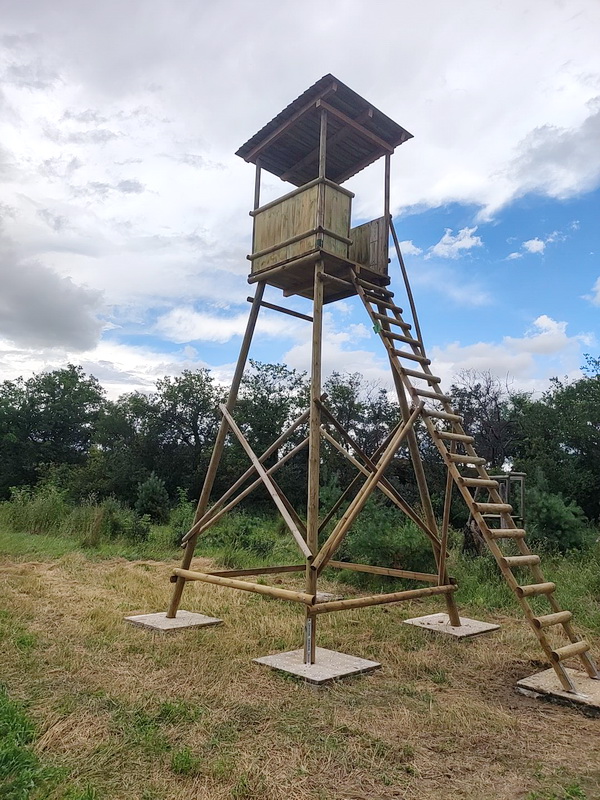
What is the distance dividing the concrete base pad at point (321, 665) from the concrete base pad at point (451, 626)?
4.70 feet

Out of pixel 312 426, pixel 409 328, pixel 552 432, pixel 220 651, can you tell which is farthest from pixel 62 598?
pixel 552 432

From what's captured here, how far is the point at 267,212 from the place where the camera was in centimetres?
700

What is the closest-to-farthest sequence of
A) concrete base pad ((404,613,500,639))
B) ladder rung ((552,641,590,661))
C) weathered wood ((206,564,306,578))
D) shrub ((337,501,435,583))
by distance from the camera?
ladder rung ((552,641,590,661)) → concrete base pad ((404,613,500,639)) → weathered wood ((206,564,306,578)) → shrub ((337,501,435,583))

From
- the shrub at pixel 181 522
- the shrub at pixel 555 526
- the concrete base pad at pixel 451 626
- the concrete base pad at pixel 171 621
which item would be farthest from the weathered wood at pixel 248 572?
the shrub at pixel 181 522

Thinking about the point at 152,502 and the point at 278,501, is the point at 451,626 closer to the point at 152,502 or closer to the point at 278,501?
the point at 278,501

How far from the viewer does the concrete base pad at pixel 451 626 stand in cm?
640

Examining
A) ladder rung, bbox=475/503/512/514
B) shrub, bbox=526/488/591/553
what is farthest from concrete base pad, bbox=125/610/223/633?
shrub, bbox=526/488/591/553

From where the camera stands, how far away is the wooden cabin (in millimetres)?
6258

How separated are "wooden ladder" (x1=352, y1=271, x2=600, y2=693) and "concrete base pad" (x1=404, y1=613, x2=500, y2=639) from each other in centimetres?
72

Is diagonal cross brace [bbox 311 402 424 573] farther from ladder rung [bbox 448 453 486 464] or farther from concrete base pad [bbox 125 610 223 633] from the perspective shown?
concrete base pad [bbox 125 610 223 633]

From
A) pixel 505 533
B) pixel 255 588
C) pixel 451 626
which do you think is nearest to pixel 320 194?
pixel 505 533

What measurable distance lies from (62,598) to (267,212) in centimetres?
561

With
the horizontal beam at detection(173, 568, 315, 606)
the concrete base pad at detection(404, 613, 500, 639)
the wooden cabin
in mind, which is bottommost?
the concrete base pad at detection(404, 613, 500, 639)

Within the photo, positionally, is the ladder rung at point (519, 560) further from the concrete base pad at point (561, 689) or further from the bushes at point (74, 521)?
the bushes at point (74, 521)
